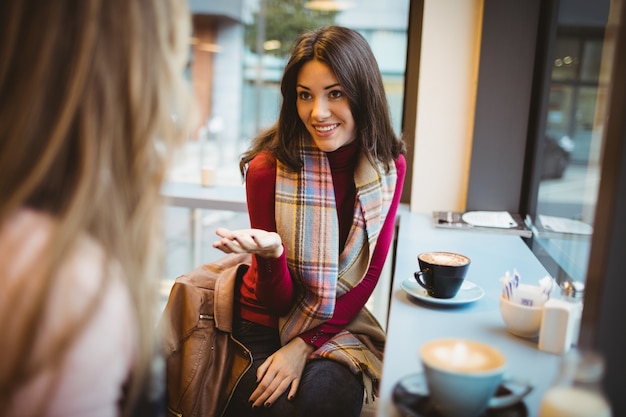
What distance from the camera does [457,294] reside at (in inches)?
51.6

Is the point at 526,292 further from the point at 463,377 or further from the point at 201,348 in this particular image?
the point at 201,348

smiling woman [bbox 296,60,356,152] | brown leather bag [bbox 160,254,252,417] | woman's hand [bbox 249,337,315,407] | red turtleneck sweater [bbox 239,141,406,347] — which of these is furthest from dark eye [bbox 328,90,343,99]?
woman's hand [bbox 249,337,315,407]

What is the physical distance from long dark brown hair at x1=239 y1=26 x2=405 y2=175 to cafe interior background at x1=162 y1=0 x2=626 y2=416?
0.82 ft

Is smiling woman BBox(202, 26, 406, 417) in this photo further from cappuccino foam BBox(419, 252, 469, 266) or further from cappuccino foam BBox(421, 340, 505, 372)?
cappuccino foam BBox(421, 340, 505, 372)

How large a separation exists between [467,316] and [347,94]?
0.67 m

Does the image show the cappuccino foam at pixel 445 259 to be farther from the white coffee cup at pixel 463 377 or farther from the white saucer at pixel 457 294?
the white coffee cup at pixel 463 377

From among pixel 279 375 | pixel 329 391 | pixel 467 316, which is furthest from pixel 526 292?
pixel 279 375

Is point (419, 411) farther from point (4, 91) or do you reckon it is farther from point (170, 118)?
point (4, 91)

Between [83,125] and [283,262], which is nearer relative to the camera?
[83,125]

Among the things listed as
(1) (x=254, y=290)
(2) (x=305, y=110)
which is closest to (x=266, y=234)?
(1) (x=254, y=290)

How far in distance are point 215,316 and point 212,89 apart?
2.21 metres

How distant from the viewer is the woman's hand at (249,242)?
1.27 meters

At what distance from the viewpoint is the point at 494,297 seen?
→ 1350mm

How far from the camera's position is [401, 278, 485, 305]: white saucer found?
1265 mm
